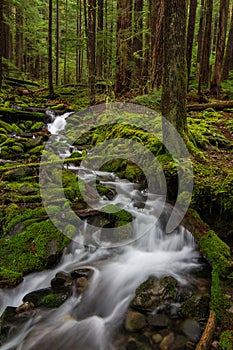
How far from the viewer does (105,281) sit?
468cm

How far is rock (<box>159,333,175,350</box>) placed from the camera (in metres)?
3.36

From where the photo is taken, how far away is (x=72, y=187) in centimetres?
634

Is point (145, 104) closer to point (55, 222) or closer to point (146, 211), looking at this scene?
point (146, 211)

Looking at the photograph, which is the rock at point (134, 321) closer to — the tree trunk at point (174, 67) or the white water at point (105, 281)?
the white water at point (105, 281)

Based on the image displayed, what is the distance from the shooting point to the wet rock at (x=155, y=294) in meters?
3.87

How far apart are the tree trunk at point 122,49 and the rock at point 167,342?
1229 cm

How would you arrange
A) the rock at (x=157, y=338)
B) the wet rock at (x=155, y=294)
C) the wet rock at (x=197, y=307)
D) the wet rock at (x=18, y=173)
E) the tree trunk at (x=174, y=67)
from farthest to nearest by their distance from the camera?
the wet rock at (x=18, y=173), the tree trunk at (x=174, y=67), the wet rock at (x=155, y=294), the wet rock at (x=197, y=307), the rock at (x=157, y=338)

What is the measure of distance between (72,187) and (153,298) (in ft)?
10.4

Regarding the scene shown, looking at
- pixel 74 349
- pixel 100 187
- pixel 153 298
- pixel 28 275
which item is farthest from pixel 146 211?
pixel 74 349

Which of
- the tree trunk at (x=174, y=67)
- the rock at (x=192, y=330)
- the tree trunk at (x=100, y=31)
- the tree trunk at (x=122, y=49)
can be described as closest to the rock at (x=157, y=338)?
the rock at (x=192, y=330)

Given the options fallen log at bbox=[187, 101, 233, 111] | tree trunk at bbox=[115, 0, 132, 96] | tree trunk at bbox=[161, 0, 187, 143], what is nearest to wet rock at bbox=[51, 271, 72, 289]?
tree trunk at bbox=[161, 0, 187, 143]

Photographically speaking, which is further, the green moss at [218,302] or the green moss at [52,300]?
the green moss at [52,300]

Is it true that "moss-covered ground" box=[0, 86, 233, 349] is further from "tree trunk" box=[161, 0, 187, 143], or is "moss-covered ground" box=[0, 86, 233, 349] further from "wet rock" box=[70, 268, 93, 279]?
"tree trunk" box=[161, 0, 187, 143]

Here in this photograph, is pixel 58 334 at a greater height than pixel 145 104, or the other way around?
pixel 145 104
